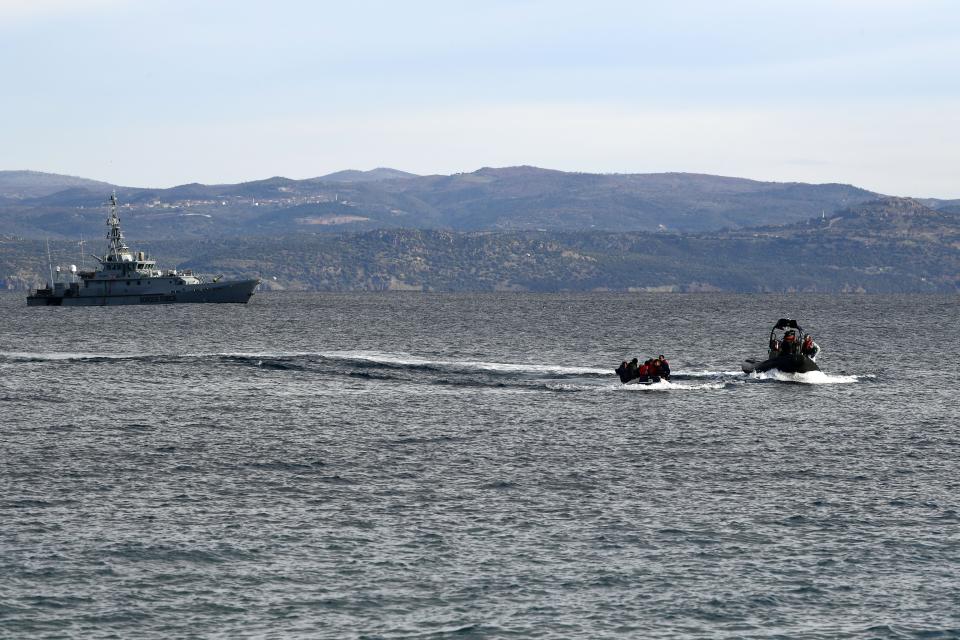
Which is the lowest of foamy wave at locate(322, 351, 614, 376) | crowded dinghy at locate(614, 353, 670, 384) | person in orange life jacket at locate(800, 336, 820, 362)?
foamy wave at locate(322, 351, 614, 376)

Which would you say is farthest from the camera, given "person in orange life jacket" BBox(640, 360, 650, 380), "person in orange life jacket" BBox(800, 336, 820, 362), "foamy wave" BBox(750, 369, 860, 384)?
"person in orange life jacket" BBox(800, 336, 820, 362)

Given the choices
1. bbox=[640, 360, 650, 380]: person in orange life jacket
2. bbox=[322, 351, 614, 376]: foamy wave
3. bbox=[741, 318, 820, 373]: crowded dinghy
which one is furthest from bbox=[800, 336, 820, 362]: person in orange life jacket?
bbox=[322, 351, 614, 376]: foamy wave

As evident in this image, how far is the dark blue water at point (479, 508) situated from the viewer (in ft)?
127

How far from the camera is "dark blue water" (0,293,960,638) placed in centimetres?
3878

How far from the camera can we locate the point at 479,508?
5191cm

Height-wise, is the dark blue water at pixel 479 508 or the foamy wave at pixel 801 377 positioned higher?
the foamy wave at pixel 801 377

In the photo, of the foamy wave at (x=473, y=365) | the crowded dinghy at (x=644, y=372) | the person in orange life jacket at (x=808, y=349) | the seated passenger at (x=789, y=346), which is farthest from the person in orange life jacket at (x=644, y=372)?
the person in orange life jacket at (x=808, y=349)

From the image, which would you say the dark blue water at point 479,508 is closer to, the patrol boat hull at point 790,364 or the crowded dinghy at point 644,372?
the patrol boat hull at point 790,364

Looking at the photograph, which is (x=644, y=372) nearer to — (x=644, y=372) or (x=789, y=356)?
(x=644, y=372)

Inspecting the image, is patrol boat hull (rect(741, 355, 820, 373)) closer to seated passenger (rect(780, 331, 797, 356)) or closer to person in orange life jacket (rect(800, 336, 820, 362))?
seated passenger (rect(780, 331, 797, 356))

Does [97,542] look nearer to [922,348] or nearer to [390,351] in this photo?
[390,351]

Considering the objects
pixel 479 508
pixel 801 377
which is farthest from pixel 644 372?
pixel 479 508

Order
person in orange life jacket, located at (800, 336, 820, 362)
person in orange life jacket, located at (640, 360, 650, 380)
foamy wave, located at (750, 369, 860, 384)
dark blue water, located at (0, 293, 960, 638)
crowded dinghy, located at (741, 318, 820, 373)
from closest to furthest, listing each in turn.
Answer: dark blue water, located at (0, 293, 960, 638) → person in orange life jacket, located at (640, 360, 650, 380) → foamy wave, located at (750, 369, 860, 384) → crowded dinghy, located at (741, 318, 820, 373) → person in orange life jacket, located at (800, 336, 820, 362)

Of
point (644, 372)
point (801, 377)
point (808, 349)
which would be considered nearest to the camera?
point (644, 372)
